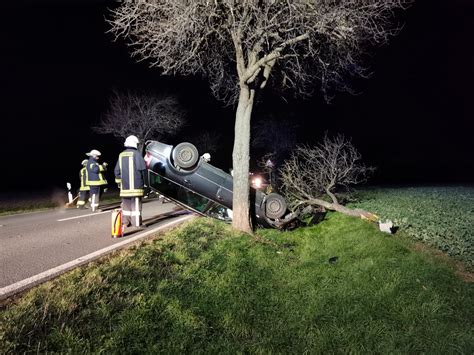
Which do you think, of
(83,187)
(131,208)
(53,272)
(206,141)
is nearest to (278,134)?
(206,141)

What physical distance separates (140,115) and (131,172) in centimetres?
2286

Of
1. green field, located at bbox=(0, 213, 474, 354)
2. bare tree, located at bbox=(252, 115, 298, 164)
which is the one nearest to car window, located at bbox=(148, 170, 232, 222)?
green field, located at bbox=(0, 213, 474, 354)

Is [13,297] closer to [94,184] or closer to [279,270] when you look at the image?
[279,270]

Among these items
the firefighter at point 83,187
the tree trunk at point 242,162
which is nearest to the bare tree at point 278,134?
the firefighter at point 83,187

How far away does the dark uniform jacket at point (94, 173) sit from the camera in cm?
970

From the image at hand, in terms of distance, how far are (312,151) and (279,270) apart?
5885 millimetres

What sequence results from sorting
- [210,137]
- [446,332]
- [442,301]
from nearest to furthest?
[446,332], [442,301], [210,137]

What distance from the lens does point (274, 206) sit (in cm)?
788

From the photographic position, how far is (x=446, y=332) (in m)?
3.46

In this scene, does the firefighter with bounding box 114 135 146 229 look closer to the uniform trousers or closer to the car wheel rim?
the uniform trousers

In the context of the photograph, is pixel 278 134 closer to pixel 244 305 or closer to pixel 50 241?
pixel 50 241

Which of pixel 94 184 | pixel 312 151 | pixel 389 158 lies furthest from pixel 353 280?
pixel 389 158

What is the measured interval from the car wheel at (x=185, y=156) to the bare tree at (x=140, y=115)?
20.8 m

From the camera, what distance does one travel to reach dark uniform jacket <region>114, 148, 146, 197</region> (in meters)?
6.56
